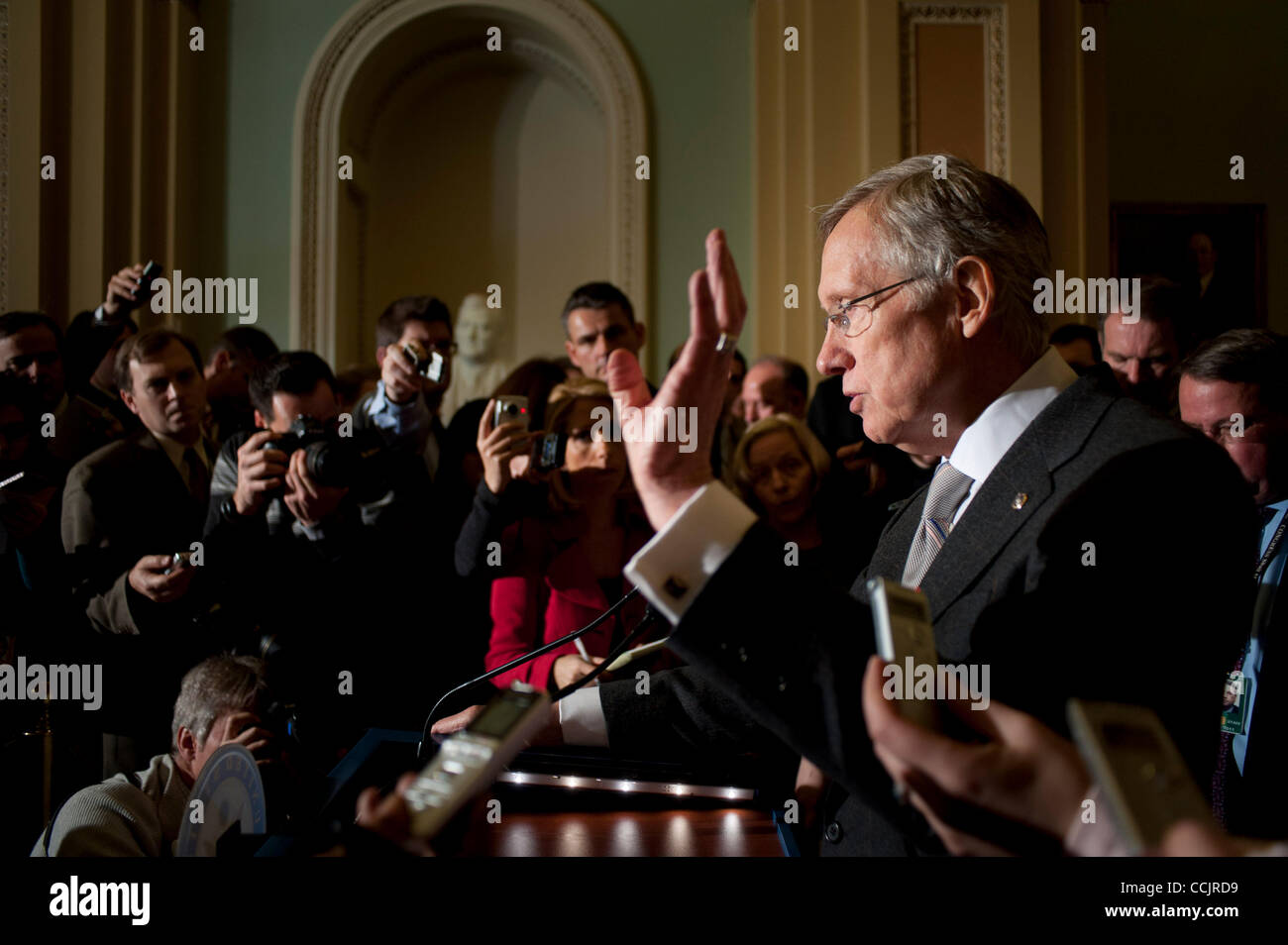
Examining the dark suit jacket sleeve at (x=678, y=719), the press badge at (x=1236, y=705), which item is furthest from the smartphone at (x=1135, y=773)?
the press badge at (x=1236, y=705)

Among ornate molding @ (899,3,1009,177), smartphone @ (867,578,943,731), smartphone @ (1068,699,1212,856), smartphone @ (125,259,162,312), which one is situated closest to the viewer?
smartphone @ (1068,699,1212,856)

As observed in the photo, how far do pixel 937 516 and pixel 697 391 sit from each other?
2.03 ft

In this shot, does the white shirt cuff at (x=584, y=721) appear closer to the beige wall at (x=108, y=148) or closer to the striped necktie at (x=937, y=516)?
the striped necktie at (x=937, y=516)

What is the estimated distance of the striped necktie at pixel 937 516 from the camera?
159 cm

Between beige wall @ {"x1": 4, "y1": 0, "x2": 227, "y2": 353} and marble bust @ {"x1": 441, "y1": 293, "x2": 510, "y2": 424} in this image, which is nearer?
beige wall @ {"x1": 4, "y1": 0, "x2": 227, "y2": 353}

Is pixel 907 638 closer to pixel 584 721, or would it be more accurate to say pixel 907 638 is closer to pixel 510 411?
pixel 584 721

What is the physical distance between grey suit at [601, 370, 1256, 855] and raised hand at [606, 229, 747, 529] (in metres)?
0.10

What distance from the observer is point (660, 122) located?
22.3ft

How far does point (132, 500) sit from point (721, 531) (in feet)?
8.50

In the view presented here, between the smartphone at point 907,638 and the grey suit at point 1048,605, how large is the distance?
0.09 metres

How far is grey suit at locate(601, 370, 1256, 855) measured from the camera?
111cm
